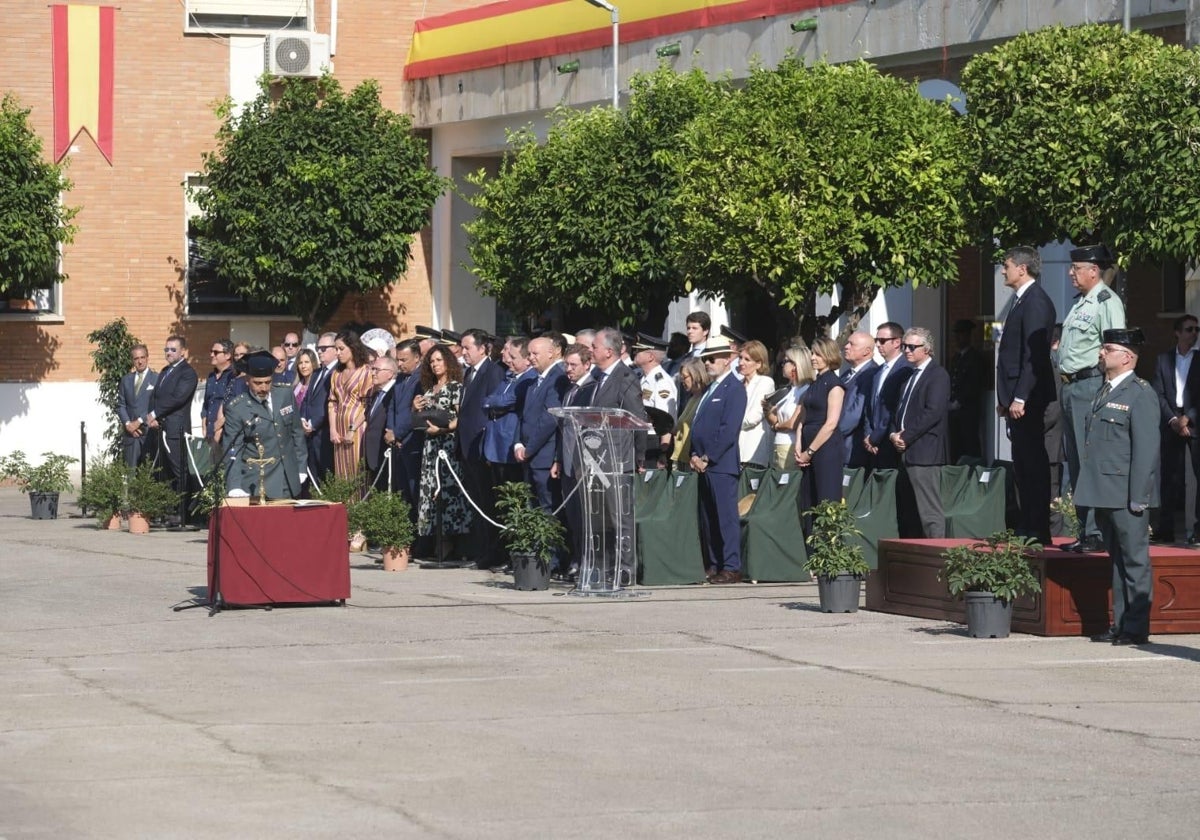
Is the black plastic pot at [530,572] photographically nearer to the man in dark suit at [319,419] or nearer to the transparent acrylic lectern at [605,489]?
the transparent acrylic lectern at [605,489]

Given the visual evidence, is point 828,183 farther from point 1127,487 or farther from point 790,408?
point 1127,487

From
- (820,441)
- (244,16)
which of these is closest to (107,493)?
(820,441)

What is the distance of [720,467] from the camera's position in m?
16.6

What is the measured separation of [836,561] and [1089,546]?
1.68 meters

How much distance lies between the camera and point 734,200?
2123cm

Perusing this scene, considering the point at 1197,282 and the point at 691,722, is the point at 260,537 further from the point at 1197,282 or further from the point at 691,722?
the point at 1197,282

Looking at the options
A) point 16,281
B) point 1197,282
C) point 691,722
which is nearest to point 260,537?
point 691,722

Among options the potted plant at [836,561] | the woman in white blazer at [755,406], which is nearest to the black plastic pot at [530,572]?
the woman in white blazer at [755,406]

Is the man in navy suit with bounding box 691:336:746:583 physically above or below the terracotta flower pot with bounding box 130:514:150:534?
above

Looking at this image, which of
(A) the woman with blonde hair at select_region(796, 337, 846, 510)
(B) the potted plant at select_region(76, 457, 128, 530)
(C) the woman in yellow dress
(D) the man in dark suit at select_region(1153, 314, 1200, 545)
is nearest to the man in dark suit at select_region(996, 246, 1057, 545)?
(A) the woman with blonde hair at select_region(796, 337, 846, 510)

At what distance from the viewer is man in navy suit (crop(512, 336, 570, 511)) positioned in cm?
1698

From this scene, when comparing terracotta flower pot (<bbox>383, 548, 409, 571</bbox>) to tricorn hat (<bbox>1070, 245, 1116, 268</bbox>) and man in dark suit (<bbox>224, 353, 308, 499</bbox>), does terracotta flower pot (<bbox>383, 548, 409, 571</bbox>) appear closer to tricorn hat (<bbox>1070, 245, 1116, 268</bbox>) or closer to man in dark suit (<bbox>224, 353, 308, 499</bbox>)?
man in dark suit (<bbox>224, 353, 308, 499</bbox>)

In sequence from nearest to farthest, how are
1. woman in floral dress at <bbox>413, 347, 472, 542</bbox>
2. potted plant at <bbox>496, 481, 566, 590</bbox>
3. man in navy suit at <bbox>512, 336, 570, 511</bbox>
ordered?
1. potted plant at <bbox>496, 481, 566, 590</bbox>
2. man in navy suit at <bbox>512, 336, 570, 511</bbox>
3. woman in floral dress at <bbox>413, 347, 472, 542</bbox>

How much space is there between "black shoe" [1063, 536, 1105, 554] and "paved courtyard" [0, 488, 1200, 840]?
27.7 inches
